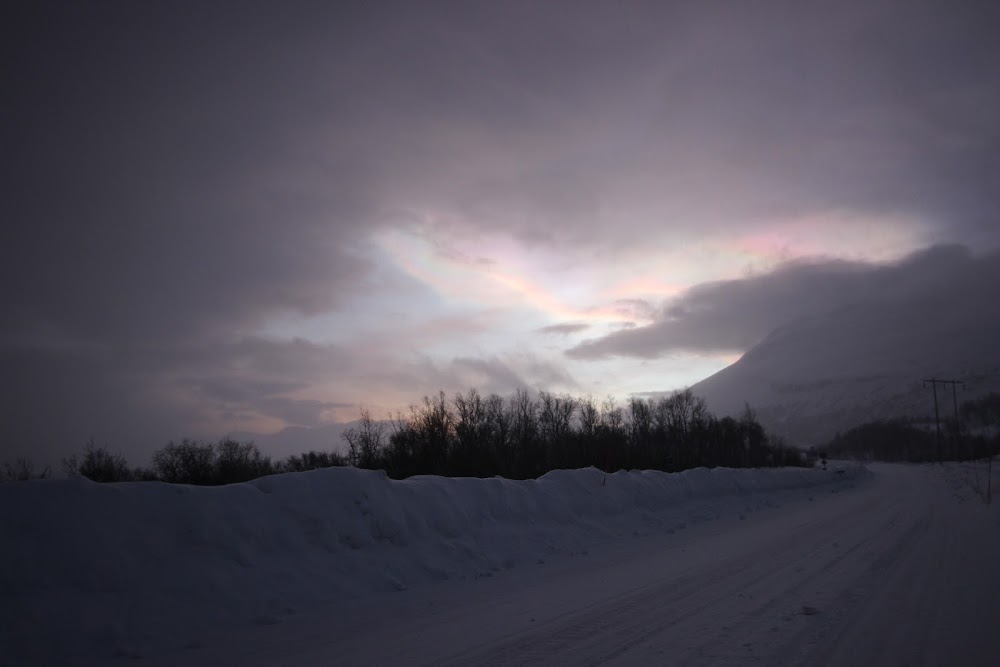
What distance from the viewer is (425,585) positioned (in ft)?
28.9

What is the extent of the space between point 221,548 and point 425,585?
319 centimetres

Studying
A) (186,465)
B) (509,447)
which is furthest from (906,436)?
(186,465)

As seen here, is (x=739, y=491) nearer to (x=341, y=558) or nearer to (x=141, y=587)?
(x=341, y=558)

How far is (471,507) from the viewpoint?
39.3ft

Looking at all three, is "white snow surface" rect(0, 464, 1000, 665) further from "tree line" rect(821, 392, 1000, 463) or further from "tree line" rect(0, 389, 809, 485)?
"tree line" rect(821, 392, 1000, 463)

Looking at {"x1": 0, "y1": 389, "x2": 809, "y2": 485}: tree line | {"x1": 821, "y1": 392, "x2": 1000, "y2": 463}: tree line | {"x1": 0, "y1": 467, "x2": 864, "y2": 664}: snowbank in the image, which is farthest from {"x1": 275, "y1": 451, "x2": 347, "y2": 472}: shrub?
{"x1": 821, "y1": 392, "x2": 1000, "y2": 463}: tree line

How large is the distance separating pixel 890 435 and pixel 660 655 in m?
183

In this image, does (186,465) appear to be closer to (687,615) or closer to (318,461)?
(318,461)

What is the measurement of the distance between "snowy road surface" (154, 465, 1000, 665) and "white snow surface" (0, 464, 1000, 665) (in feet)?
0.12

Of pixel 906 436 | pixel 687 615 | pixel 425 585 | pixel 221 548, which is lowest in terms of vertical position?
pixel 906 436

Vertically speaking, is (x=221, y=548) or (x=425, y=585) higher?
(x=221, y=548)

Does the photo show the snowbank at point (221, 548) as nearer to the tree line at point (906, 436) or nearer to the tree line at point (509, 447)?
the tree line at point (509, 447)

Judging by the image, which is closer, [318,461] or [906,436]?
[318,461]

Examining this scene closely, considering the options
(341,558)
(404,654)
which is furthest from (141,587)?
(404,654)
